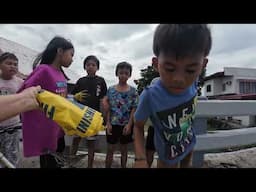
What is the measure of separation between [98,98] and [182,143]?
159 cm

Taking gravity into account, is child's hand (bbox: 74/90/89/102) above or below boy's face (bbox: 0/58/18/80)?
below

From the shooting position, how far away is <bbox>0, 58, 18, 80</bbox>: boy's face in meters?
2.26

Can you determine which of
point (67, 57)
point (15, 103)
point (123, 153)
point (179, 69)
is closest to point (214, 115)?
point (123, 153)

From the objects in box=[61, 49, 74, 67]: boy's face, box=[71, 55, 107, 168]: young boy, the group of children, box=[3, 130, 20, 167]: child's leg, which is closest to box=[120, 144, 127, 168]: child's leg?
the group of children

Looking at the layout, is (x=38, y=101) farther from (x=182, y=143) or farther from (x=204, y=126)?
(x=204, y=126)

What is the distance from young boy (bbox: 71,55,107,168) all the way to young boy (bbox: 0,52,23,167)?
1.82 feet

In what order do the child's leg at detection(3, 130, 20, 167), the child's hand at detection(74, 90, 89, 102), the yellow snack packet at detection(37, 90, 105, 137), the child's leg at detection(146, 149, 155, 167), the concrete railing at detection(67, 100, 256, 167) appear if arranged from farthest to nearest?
the concrete railing at detection(67, 100, 256, 167) < the child's hand at detection(74, 90, 89, 102) < the child's leg at detection(3, 130, 20, 167) < the child's leg at detection(146, 149, 155, 167) < the yellow snack packet at detection(37, 90, 105, 137)

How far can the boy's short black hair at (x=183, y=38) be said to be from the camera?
2.47 ft

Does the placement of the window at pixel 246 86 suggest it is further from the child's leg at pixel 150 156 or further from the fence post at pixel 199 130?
the child's leg at pixel 150 156

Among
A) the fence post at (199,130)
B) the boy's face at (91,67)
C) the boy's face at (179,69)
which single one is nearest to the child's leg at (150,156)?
the boy's face at (179,69)

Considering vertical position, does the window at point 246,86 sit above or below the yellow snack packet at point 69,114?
above

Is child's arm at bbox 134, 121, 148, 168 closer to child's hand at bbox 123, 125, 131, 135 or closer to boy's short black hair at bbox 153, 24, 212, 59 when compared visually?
boy's short black hair at bbox 153, 24, 212, 59

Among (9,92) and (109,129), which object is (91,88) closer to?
(109,129)

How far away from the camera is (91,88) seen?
8.29 feet
